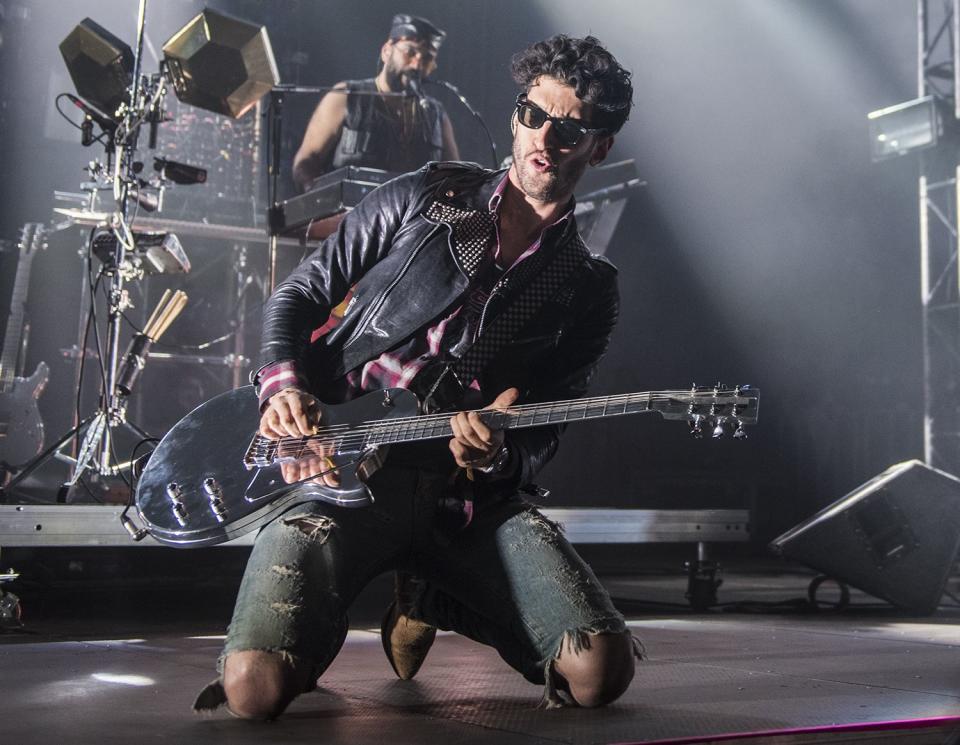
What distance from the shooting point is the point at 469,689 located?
265cm

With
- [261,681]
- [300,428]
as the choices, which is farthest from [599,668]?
[300,428]

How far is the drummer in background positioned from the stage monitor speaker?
9.99 feet

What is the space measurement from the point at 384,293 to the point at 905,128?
6819 millimetres

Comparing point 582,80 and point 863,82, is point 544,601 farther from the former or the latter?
point 863,82

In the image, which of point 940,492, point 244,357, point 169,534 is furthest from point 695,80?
Result: point 169,534

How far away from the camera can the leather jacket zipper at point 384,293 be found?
2.57m

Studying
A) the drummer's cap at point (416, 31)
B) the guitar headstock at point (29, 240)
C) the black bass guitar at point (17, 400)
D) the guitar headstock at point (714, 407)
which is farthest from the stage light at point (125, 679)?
the drummer's cap at point (416, 31)

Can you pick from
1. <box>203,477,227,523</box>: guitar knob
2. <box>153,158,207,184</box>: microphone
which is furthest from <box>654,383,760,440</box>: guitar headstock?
<box>153,158,207,184</box>: microphone

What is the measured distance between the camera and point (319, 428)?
2363mm

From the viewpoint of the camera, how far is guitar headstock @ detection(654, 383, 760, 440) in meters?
2.26

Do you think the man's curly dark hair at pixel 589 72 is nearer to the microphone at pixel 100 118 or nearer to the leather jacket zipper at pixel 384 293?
the leather jacket zipper at pixel 384 293

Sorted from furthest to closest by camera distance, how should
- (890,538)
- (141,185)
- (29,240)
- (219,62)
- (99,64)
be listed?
(29,240) < (219,62) < (141,185) < (99,64) < (890,538)

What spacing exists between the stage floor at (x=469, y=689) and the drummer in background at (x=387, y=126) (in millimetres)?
3148

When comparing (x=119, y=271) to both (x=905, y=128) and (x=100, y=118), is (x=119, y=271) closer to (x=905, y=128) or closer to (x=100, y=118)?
(x=100, y=118)
